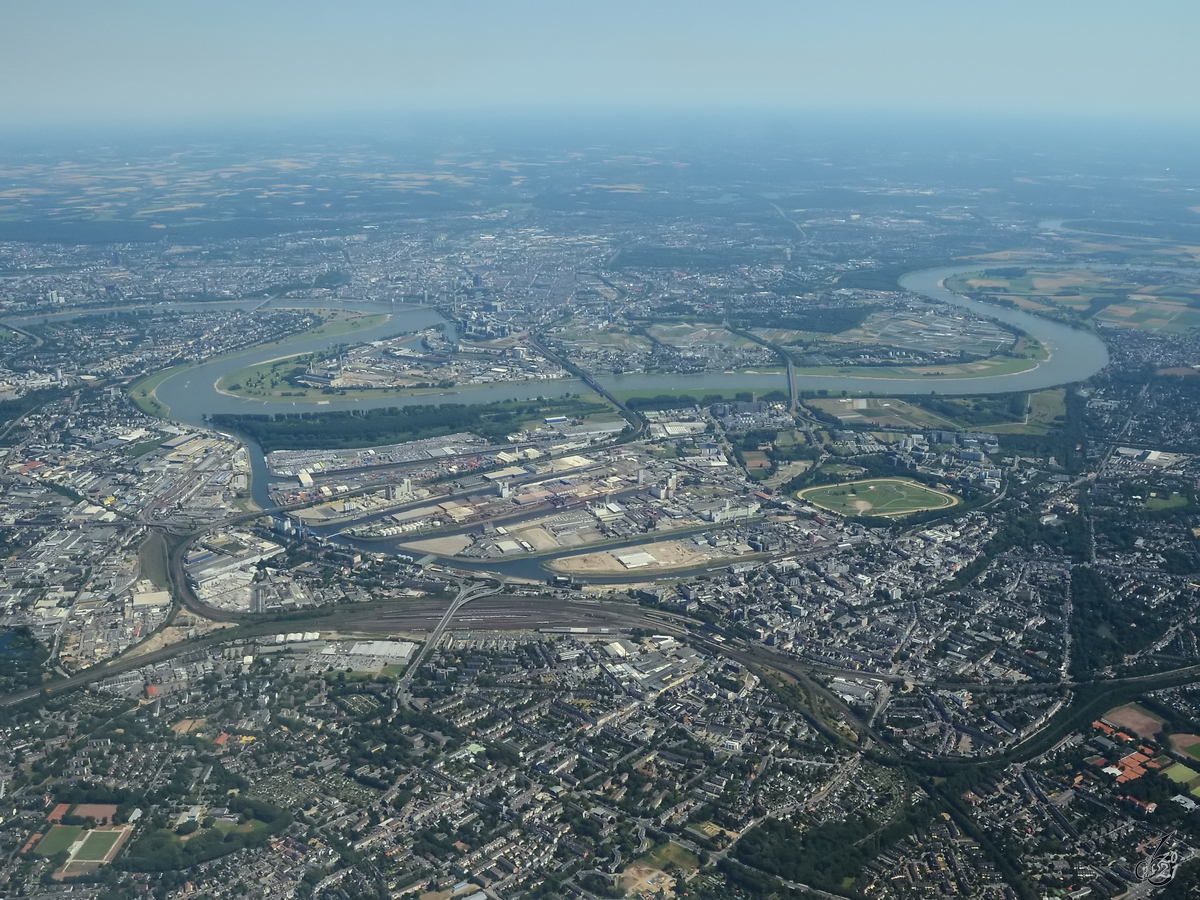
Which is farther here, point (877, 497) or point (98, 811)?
point (877, 497)

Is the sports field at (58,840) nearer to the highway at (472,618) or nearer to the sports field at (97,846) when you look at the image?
the sports field at (97,846)

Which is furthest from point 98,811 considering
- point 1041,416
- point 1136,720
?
point 1041,416

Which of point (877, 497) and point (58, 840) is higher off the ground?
point (877, 497)

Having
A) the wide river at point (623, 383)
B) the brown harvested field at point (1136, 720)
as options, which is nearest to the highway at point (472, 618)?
the brown harvested field at point (1136, 720)

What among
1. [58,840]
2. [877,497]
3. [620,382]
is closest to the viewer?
[58,840]

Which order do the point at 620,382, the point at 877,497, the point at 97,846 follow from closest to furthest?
the point at 97,846, the point at 877,497, the point at 620,382

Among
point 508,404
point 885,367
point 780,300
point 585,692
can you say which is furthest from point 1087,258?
point 585,692

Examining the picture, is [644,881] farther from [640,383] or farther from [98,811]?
[640,383]

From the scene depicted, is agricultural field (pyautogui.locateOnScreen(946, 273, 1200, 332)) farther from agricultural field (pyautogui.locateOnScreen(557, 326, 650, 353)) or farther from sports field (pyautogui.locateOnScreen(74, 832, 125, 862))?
sports field (pyautogui.locateOnScreen(74, 832, 125, 862))

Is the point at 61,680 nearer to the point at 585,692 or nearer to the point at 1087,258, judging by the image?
the point at 585,692
